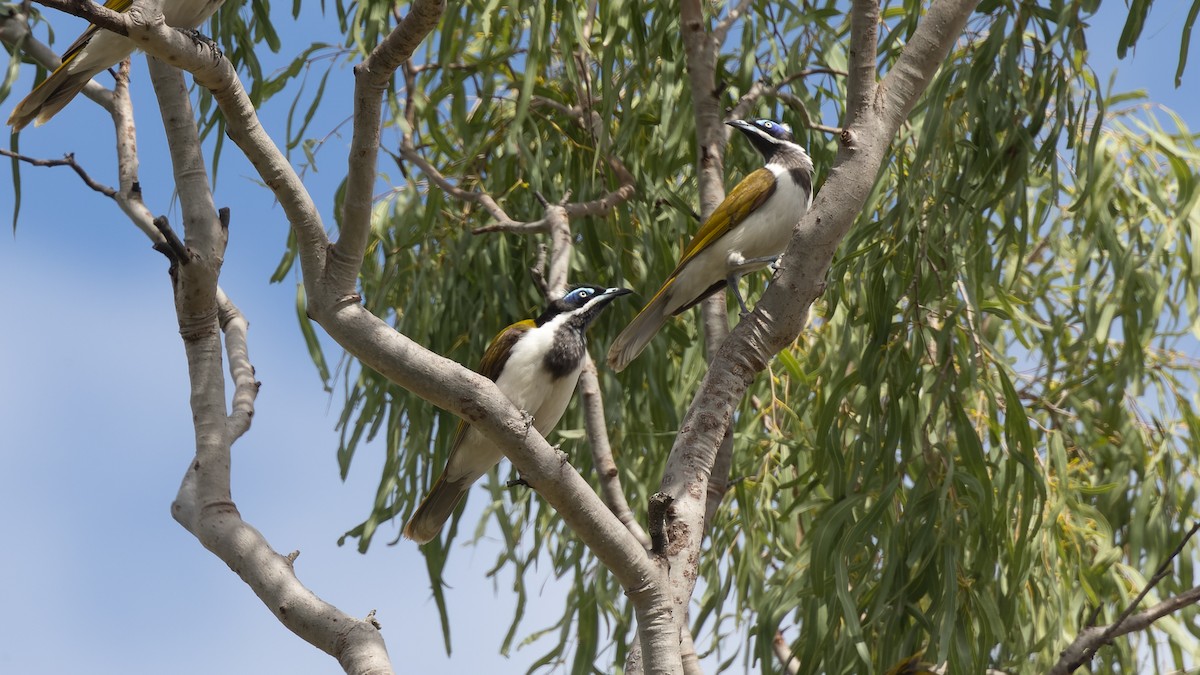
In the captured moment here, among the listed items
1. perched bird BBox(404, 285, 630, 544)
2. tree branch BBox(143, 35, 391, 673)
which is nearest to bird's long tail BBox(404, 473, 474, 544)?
perched bird BBox(404, 285, 630, 544)

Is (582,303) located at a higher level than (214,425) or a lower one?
higher

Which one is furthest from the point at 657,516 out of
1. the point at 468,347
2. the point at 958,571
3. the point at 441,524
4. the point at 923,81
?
the point at 468,347

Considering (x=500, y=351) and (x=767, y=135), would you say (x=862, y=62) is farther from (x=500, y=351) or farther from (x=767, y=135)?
(x=500, y=351)

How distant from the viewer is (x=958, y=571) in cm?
392

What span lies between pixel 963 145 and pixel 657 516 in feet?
6.24

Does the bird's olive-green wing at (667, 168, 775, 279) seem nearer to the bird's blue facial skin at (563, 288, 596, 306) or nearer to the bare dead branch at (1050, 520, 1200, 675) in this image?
the bird's blue facial skin at (563, 288, 596, 306)

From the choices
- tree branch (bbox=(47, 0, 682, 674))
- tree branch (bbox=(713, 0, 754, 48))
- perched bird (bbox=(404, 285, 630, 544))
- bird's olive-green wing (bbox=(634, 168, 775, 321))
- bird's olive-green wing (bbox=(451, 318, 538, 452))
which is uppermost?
tree branch (bbox=(713, 0, 754, 48))

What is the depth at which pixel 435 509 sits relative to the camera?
12.8ft

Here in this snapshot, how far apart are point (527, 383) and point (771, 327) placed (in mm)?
1262

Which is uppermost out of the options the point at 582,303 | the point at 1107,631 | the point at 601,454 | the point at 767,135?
the point at 767,135

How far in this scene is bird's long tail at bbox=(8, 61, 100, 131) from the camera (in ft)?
11.9

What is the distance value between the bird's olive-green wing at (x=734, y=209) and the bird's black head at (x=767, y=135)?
21 cm

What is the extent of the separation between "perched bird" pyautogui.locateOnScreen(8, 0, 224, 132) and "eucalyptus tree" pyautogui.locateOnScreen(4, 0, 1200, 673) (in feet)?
0.56

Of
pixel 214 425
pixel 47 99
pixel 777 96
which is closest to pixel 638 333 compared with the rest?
pixel 777 96
